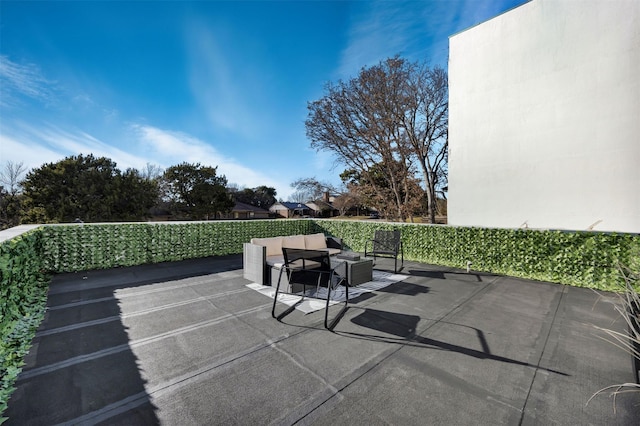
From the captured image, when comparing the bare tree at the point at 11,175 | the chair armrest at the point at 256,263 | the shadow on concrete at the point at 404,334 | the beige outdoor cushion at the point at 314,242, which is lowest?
the shadow on concrete at the point at 404,334

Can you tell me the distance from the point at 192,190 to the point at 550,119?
28003mm

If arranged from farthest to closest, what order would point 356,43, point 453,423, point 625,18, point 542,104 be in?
point 356,43 → point 542,104 → point 625,18 → point 453,423

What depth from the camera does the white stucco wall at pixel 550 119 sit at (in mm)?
6512

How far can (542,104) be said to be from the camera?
303 inches

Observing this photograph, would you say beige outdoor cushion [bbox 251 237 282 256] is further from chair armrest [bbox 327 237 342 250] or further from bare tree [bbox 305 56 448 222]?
bare tree [bbox 305 56 448 222]

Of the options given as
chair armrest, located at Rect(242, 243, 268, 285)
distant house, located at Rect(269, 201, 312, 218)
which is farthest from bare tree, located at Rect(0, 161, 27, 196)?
distant house, located at Rect(269, 201, 312, 218)

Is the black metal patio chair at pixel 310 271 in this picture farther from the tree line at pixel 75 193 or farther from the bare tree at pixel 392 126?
the tree line at pixel 75 193

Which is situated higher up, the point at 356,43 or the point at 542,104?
the point at 356,43

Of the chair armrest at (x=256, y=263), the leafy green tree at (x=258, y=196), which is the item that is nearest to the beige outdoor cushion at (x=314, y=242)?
the chair armrest at (x=256, y=263)

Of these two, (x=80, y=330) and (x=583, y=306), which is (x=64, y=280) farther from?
(x=583, y=306)

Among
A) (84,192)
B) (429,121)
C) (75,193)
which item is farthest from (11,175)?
(429,121)

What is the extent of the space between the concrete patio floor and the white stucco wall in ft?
13.6

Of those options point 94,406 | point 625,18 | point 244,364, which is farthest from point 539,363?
point 625,18

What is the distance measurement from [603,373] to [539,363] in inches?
19.4
